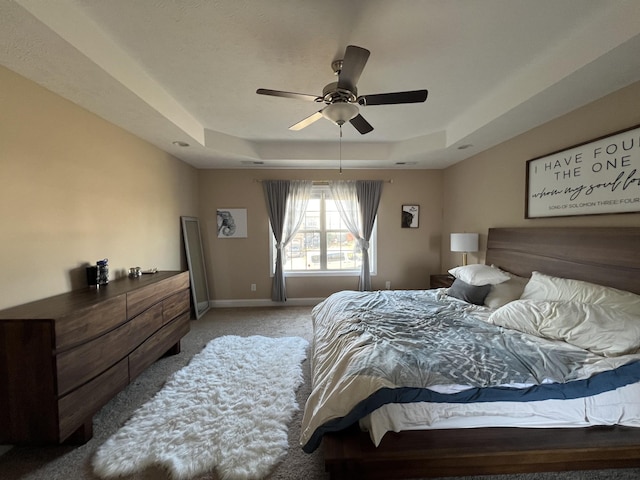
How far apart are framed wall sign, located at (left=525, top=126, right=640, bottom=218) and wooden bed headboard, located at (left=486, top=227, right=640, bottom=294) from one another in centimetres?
19

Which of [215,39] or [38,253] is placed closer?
[215,39]

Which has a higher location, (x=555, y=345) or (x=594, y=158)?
(x=594, y=158)

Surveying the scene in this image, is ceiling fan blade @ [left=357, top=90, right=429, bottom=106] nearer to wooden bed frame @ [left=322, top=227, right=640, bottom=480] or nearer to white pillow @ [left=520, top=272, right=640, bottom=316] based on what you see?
white pillow @ [left=520, top=272, right=640, bottom=316]

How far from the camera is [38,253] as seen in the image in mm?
1966

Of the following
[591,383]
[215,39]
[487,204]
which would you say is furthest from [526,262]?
[215,39]

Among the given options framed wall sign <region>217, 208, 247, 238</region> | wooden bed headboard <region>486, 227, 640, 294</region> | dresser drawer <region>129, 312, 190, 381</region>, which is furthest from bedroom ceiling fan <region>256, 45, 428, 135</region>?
framed wall sign <region>217, 208, 247, 238</region>

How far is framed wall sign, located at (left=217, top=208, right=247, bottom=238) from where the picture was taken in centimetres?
471

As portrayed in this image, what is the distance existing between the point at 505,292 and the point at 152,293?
335 centimetres

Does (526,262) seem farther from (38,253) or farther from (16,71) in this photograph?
(16,71)

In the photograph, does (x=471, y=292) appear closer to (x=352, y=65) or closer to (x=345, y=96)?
(x=345, y=96)

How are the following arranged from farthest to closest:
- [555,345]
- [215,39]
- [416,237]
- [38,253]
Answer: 1. [416,237]
2. [38,253]
3. [215,39]
4. [555,345]

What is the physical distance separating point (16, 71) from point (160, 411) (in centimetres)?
255

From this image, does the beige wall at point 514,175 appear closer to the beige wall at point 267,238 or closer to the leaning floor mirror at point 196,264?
the beige wall at point 267,238

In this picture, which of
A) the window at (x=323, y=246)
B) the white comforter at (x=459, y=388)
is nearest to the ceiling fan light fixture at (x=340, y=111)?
the white comforter at (x=459, y=388)
